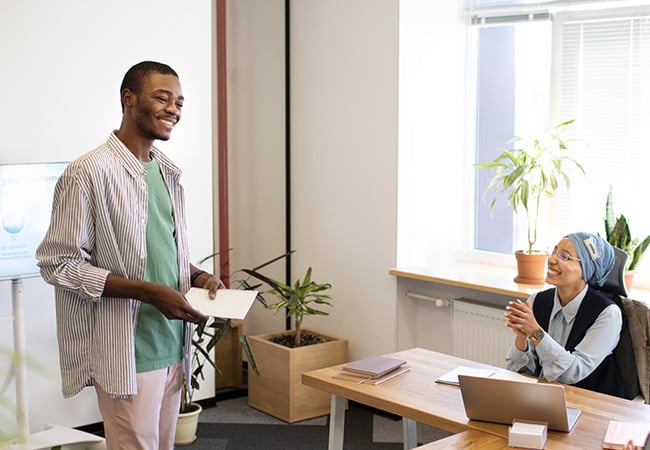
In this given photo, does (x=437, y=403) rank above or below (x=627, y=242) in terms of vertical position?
below

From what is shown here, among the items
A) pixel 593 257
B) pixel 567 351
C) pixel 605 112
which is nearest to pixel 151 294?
pixel 567 351

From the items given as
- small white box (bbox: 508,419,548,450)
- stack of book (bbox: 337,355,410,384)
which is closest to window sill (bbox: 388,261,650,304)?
stack of book (bbox: 337,355,410,384)

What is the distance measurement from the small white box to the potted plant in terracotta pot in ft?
6.56

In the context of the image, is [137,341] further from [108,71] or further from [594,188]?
[594,188]

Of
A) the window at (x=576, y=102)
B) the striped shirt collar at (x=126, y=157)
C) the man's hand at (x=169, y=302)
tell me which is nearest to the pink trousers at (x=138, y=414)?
the man's hand at (x=169, y=302)

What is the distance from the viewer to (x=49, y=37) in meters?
3.98

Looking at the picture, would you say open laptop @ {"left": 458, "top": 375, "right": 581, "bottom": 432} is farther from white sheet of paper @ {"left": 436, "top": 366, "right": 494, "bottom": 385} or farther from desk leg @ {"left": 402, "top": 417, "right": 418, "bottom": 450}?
desk leg @ {"left": 402, "top": 417, "right": 418, "bottom": 450}

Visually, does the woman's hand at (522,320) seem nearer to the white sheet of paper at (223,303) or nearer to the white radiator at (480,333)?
the white sheet of paper at (223,303)

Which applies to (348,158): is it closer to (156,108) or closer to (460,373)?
(460,373)

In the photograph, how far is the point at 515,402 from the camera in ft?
7.23

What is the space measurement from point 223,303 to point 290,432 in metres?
2.06

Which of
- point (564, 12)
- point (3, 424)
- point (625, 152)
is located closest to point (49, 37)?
point (564, 12)

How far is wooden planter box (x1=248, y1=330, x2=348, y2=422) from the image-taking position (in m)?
4.45

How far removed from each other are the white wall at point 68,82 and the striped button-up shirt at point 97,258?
5.37 feet
